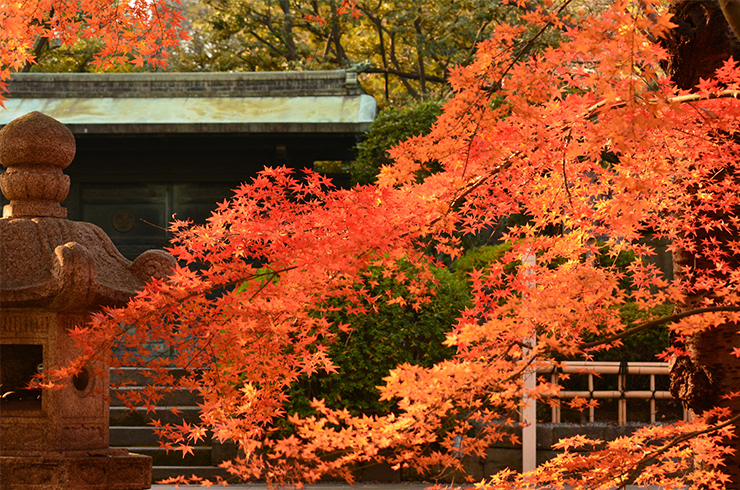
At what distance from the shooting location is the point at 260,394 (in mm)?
4090

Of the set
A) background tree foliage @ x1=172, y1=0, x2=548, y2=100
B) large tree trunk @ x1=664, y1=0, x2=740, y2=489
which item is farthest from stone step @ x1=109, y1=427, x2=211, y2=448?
background tree foliage @ x1=172, y1=0, x2=548, y2=100

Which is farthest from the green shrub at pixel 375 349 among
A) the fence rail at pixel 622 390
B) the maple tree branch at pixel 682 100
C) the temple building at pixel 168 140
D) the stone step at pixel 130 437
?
the temple building at pixel 168 140

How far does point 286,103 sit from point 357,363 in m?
6.34

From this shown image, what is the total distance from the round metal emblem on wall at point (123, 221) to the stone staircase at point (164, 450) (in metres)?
4.45

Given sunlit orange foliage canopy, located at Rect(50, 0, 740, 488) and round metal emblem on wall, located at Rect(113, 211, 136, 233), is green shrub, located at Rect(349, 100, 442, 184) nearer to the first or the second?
round metal emblem on wall, located at Rect(113, 211, 136, 233)

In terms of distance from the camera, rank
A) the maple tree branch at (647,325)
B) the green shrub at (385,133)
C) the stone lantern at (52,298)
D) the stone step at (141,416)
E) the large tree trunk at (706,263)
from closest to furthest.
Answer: the maple tree branch at (647,325) < the stone lantern at (52,298) < the large tree trunk at (706,263) < the stone step at (141,416) < the green shrub at (385,133)

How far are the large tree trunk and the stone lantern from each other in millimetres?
3830

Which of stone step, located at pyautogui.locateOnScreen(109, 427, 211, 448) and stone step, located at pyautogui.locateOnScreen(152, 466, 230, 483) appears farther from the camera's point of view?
stone step, located at pyautogui.locateOnScreen(109, 427, 211, 448)

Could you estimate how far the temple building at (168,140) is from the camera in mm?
12555

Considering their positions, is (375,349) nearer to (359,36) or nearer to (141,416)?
(141,416)

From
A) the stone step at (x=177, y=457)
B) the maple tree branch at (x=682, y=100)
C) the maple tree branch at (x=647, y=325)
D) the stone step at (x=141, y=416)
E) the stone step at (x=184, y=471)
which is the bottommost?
the stone step at (x=184, y=471)

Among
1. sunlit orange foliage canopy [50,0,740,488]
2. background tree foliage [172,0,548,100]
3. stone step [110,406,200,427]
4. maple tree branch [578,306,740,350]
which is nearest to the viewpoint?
sunlit orange foliage canopy [50,0,740,488]

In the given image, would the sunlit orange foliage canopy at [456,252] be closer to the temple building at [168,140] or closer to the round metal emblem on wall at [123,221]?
the temple building at [168,140]

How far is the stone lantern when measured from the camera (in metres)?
4.88
